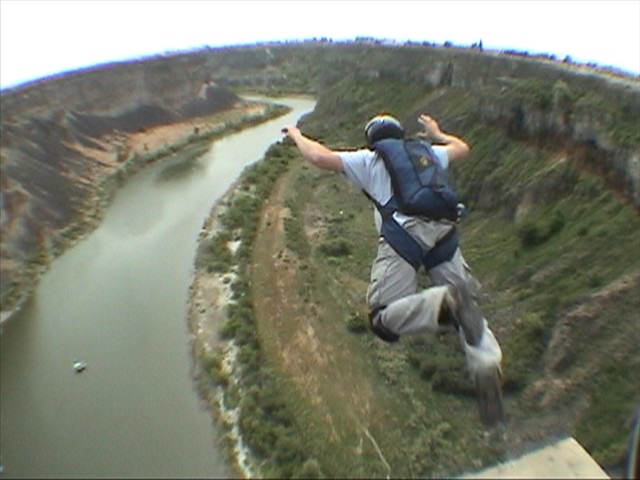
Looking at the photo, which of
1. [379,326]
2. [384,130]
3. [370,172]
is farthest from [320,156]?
[379,326]

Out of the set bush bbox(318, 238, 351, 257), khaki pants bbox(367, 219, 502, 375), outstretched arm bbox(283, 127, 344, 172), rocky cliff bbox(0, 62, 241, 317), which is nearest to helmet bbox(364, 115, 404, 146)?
outstretched arm bbox(283, 127, 344, 172)

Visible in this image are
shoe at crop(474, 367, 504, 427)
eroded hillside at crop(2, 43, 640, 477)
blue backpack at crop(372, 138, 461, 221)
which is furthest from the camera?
eroded hillside at crop(2, 43, 640, 477)

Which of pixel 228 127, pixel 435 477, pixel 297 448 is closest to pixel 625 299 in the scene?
pixel 435 477

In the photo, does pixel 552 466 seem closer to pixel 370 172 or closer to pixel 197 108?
pixel 370 172

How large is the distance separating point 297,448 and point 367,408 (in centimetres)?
170

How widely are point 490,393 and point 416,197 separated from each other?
1118 mm

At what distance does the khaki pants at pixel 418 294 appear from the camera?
3363mm

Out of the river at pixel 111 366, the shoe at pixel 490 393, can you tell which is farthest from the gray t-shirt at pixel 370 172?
the river at pixel 111 366

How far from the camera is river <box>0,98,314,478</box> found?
38.1 feet

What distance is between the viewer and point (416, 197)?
3553 mm

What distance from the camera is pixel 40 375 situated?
47.2 feet

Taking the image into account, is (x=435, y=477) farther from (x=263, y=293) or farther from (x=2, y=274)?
(x=2, y=274)

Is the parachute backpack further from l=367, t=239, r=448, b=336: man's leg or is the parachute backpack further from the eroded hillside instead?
the eroded hillside

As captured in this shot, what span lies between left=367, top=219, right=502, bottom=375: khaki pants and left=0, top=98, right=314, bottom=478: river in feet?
27.9
